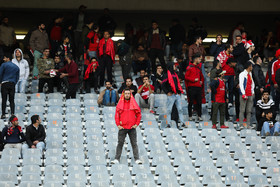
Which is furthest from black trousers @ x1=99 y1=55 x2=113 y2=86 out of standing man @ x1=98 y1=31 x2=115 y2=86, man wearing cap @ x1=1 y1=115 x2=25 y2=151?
man wearing cap @ x1=1 y1=115 x2=25 y2=151

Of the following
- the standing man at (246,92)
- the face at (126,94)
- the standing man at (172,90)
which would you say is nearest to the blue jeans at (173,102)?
the standing man at (172,90)

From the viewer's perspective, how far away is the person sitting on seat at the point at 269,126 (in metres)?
17.2

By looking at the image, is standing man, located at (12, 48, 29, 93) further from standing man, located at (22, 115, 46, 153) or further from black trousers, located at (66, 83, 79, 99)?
standing man, located at (22, 115, 46, 153)

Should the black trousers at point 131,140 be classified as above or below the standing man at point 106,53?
below

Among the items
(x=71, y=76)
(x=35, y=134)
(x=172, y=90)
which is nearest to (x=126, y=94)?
(x=35, y=134)

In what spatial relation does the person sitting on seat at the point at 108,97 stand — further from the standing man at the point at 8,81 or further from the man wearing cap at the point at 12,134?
the man wearing cap at the point at 12,134

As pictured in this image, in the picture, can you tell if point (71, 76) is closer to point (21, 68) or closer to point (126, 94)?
point (21, 68)

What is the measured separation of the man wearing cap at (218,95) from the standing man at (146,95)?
143 cm

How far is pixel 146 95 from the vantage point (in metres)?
18.1

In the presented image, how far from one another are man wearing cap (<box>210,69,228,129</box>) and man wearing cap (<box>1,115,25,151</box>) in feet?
14.2

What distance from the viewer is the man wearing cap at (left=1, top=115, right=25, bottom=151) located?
51.8 ft

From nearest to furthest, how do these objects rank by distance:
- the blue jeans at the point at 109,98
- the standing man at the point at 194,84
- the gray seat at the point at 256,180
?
the gray seat at the point at 256,180 → the standing man at the point at 194,84 → the blue jeans at the point at 109,98

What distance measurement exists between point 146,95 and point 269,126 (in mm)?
2876

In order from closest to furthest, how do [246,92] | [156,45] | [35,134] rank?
[35,134] → [246,92] → [156,45]
